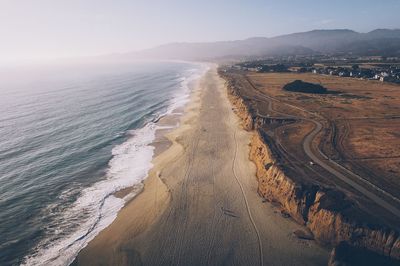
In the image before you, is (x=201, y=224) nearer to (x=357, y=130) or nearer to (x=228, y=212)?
(x=228, y=212)

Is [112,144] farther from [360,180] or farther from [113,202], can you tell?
[360,180]

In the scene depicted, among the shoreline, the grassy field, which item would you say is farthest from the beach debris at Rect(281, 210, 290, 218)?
the shoreline

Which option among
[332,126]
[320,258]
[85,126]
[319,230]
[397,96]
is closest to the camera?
[320,258]

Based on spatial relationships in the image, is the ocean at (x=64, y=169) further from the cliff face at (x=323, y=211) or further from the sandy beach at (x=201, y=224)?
the cliff face at (x=323, y=211)

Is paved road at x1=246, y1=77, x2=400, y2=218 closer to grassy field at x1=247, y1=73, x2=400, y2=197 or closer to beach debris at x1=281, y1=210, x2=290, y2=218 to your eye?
grassy field at x1=247, y1=73, x2=400, y2=197

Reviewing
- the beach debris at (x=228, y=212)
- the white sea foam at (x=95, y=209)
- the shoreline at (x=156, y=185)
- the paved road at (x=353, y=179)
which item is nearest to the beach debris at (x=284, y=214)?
the beach debris at (x=228, y=212)

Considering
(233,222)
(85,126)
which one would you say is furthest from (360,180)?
(85,126)
